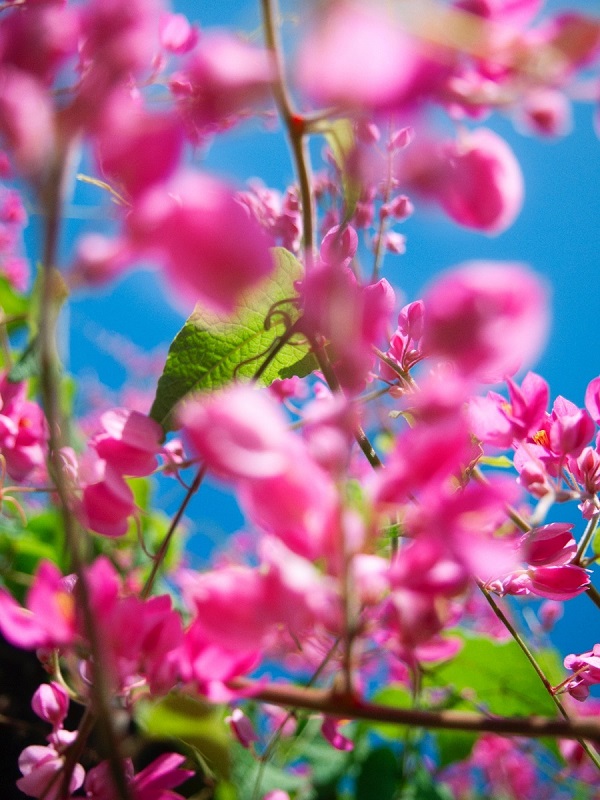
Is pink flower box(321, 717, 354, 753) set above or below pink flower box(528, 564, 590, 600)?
below

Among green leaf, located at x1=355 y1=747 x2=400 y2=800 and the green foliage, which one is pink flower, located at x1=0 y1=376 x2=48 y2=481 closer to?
the green foliage

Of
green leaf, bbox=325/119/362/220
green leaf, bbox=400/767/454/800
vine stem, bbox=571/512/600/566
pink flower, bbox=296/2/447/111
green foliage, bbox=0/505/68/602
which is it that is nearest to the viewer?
pink flower, bbox=296/2/447/111

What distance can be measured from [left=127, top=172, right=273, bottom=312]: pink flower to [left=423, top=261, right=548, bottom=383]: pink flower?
54 millimetres

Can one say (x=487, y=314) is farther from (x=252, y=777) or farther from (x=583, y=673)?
(x=252, y=777)

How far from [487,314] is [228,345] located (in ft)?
0.97

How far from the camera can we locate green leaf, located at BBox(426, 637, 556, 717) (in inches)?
32.9

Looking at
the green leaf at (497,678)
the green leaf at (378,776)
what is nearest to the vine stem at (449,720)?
the green leaf at (497,678)

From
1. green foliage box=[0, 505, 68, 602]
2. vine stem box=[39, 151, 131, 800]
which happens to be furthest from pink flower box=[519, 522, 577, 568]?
green foliage box=[0, 505, 68, 602]

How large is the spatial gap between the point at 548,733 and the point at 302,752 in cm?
86

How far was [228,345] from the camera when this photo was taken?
0.47 m

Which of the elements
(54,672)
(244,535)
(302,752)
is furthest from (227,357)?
(244,535)

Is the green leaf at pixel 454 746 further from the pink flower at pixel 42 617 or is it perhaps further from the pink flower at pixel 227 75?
the pink flower at pixel 227 75

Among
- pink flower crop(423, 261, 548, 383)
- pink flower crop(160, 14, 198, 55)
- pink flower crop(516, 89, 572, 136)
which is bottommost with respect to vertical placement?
pink flower crop(423, 261, 548, 383)

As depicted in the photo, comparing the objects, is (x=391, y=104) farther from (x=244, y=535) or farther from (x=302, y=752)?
(x=244, y=535)
